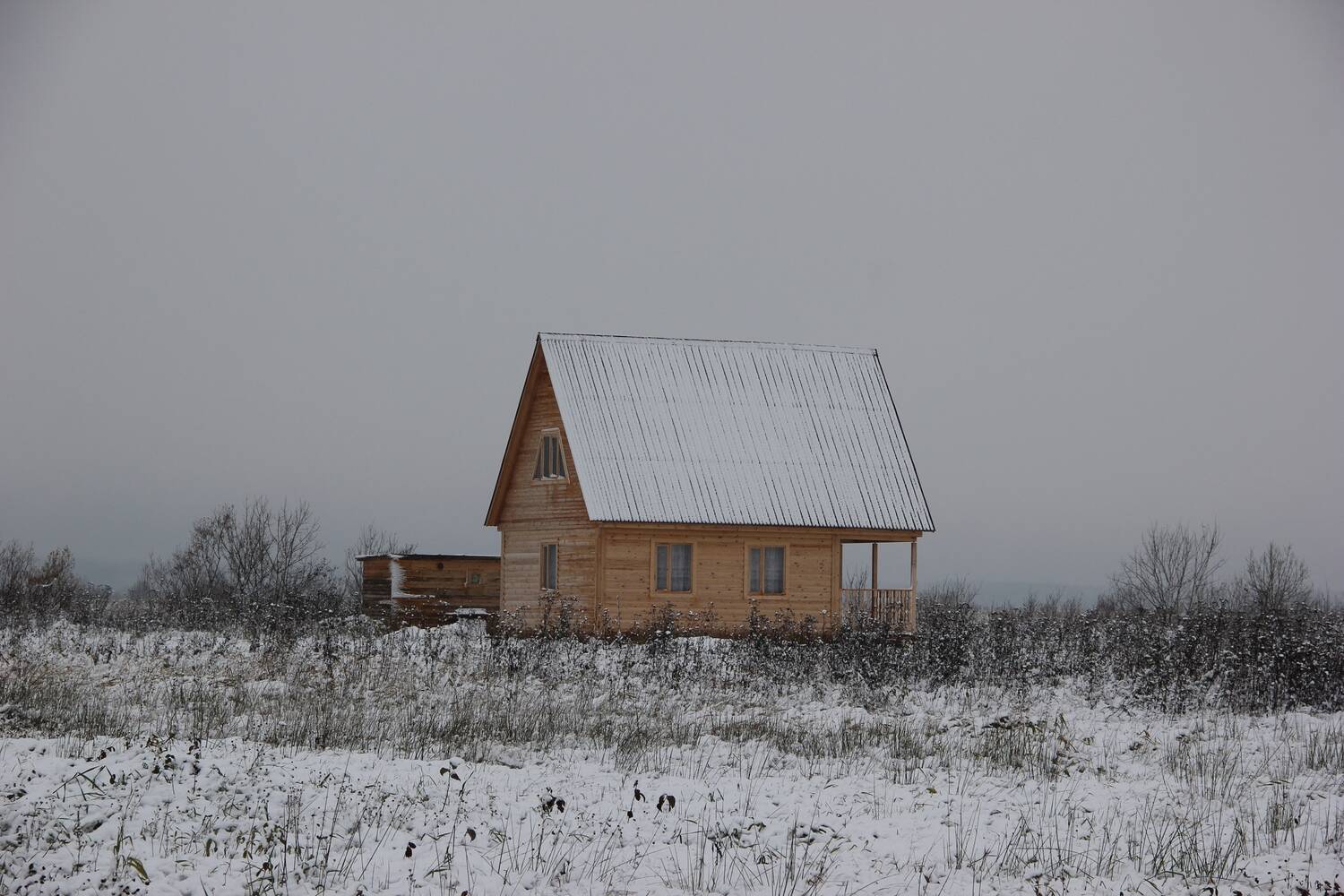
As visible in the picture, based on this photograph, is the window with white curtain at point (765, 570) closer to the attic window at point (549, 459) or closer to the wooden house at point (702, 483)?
the wooden house at point (702, 483)

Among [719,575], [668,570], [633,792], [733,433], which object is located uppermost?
[733,433]

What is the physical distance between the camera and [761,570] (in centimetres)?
2736

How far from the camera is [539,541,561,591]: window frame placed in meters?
28.5

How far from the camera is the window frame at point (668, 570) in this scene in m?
26.7

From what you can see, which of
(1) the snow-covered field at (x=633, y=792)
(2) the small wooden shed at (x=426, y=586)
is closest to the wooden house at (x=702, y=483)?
(2) the small wooden shed at (x=426, y=586)

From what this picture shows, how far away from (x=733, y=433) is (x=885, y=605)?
570 centimetres

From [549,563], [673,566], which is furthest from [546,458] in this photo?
[673,566]

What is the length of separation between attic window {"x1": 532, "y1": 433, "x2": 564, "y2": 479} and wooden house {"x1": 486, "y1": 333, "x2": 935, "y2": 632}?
48mm

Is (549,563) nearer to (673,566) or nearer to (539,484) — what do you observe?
(539,484)

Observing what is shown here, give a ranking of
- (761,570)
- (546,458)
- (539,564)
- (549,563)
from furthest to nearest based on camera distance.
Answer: (546,458) → (539,564) → (549,563) → (761,570)

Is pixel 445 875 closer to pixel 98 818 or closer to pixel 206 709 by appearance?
pixel 98 818

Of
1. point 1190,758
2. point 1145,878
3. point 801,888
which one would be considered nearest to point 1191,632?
point 1190,758

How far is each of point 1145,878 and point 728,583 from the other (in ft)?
60.1

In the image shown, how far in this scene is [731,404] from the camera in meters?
30.1
